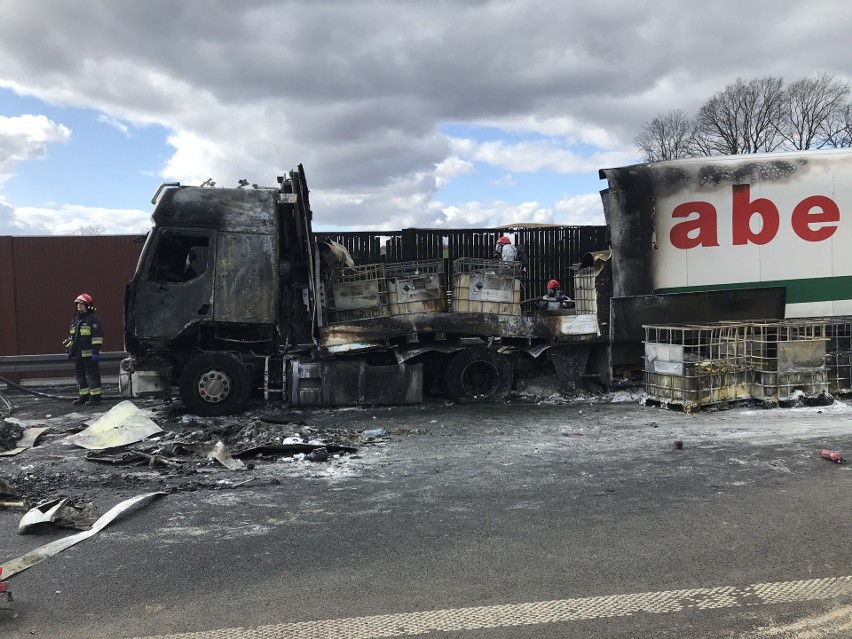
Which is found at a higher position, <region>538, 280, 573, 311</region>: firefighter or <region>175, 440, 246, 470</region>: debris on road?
<region>538, 280, 573, 311</region>: firefighter

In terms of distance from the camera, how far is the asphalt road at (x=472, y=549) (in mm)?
3207

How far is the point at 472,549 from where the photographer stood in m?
4.05

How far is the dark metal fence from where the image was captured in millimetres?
12914

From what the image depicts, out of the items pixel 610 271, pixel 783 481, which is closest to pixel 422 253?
pixel 610 271

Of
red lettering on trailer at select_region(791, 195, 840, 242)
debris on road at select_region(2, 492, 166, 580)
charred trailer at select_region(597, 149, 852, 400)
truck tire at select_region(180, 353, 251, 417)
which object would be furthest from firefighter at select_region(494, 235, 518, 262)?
debris on road at select_region(2, 492, 166, 580)

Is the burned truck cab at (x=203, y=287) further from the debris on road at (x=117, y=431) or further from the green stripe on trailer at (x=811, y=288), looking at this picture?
the green stripe on trailer at (x=811, y=288)

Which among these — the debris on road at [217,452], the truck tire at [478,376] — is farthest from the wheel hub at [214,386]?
the truck tire at [478,376]

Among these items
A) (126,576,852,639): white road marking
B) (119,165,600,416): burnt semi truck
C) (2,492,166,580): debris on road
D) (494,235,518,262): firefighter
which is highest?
(494,235,518,262): firefighter

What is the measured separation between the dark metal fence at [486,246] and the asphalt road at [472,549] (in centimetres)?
679

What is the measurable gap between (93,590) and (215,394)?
17.1 ft

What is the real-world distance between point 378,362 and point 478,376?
4.93ft

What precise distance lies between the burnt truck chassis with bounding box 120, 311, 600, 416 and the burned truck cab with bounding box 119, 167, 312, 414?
0.02 meters

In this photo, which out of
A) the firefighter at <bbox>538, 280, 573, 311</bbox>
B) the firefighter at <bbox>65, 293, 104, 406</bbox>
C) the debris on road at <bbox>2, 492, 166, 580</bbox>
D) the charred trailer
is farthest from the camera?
the firefighter at <bbox>538, 280, 573, 311</bbox>

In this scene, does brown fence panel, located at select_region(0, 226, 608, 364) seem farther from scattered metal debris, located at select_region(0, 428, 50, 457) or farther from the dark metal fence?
scattered metal debris, located at select_region(0, 428, 50, 457)
